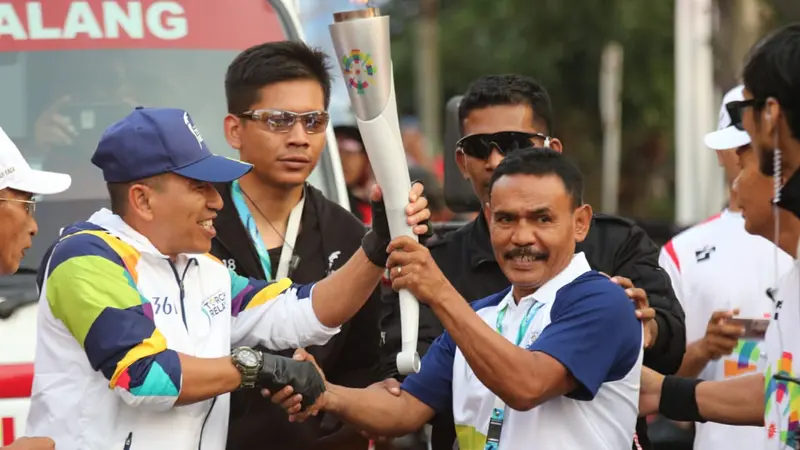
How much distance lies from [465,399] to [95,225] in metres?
1.22

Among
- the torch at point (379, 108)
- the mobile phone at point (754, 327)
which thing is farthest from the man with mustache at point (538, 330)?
the mobile phone at point (754, 327)

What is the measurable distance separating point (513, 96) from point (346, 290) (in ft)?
3.65

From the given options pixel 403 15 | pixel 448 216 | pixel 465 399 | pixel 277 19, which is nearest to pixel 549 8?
pixel 403 15

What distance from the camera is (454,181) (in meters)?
6.42

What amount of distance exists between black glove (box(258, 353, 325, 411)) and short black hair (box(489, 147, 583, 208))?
0.78 metres

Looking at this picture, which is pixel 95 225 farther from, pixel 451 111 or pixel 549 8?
pixel 549 8

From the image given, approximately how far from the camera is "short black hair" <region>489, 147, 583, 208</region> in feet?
15.8

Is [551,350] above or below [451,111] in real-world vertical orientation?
below

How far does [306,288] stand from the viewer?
17.3 feet

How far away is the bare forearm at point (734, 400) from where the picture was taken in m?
4.82

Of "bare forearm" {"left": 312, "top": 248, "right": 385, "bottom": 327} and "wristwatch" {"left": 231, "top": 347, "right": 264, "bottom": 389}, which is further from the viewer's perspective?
"bare forearm" {"left": 312, "top": 248, "right": 385, "bottom": 327}

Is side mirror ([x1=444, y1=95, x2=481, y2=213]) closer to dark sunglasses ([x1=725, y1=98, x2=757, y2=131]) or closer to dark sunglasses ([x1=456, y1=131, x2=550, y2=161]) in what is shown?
dark sunglasses ([x1=456, y1=131, x2=550, y2=161])

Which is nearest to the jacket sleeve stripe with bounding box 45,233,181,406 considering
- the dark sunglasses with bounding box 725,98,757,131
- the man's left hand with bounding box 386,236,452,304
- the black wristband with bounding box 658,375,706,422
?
the man's left hand with bounding box 386,236,452,304

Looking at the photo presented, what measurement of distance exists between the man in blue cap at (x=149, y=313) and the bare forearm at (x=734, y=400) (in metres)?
1.01
